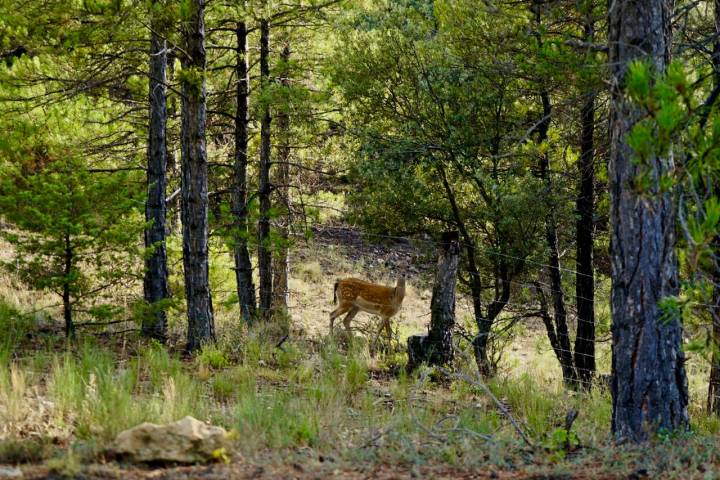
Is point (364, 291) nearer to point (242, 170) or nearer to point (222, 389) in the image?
point (242, 170)

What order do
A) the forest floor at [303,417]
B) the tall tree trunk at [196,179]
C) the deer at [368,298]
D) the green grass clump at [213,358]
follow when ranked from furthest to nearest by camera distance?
the deer at [368,298]
the tall tree trunk at [196,179]
the green grass clump at [213,358]
the forest floor at [303,417]

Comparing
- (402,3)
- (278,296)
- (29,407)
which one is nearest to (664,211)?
(29,407)

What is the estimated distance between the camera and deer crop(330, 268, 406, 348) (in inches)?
544

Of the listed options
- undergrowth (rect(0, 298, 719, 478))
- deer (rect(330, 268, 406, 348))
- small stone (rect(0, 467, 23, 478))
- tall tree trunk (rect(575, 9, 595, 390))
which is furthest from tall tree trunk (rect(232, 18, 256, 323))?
small stone (rect(0, 467, 23, 478))

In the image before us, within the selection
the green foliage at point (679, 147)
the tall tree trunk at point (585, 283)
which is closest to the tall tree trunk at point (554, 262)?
the tall tree trunk at point (585, 283)

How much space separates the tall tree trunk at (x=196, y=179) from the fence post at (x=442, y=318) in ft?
9.19

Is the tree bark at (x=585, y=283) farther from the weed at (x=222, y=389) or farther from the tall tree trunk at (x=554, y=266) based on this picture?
the weed at (x=222, y=389)

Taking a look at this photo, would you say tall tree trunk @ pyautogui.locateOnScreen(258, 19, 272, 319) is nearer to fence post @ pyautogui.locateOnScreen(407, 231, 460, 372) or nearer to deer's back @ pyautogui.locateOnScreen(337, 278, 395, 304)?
deer's back @ pyautogui.locateOnScreen(337, 278, 395, 304)

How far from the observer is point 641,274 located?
5.84 m

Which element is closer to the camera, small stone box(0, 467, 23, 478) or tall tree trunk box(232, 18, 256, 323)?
small stone box(0, 467, 23, 478)

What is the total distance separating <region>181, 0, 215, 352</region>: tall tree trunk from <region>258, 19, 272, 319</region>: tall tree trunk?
12.9 ft

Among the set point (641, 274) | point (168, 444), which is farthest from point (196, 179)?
point (641, 274)

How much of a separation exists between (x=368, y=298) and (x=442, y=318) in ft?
13.6

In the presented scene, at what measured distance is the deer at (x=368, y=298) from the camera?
45.3 feet
